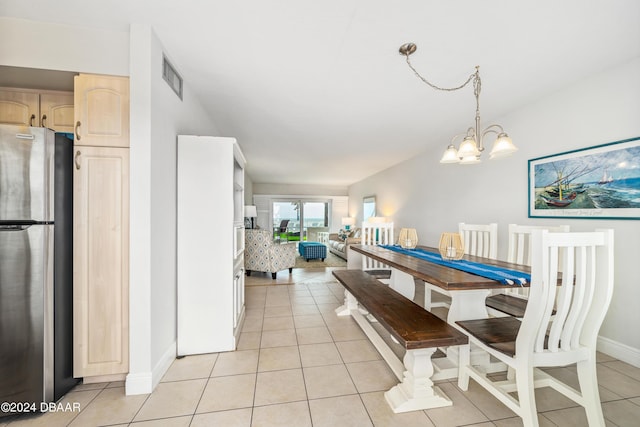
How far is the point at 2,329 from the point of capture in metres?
1.40

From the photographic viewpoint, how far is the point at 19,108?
1.92 meters

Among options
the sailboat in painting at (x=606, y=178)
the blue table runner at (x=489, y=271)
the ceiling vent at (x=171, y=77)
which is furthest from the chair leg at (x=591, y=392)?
the ceiling vent at (x=171, y=77)

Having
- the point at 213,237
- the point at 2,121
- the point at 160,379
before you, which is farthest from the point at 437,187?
the point at 2,121

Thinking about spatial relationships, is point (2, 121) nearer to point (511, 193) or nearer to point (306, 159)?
point (306, 159)

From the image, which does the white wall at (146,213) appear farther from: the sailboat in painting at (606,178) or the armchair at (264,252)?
the sailboat in painting at (606,178)

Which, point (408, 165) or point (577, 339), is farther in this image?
point (408, 165)

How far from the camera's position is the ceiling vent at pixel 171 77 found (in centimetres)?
195

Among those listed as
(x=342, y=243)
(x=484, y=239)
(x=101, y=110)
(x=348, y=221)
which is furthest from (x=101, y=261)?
(x=348, y=221)

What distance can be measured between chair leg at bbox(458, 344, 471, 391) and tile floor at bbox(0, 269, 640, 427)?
55 mm

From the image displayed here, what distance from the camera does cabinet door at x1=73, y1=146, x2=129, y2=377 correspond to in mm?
1678

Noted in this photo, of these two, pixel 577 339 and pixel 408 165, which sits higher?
pixel 408 165

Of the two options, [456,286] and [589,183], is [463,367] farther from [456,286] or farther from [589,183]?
[589,183]

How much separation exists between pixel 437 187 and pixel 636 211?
100 inches

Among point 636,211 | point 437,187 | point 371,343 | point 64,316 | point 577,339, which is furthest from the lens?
point 437,187
